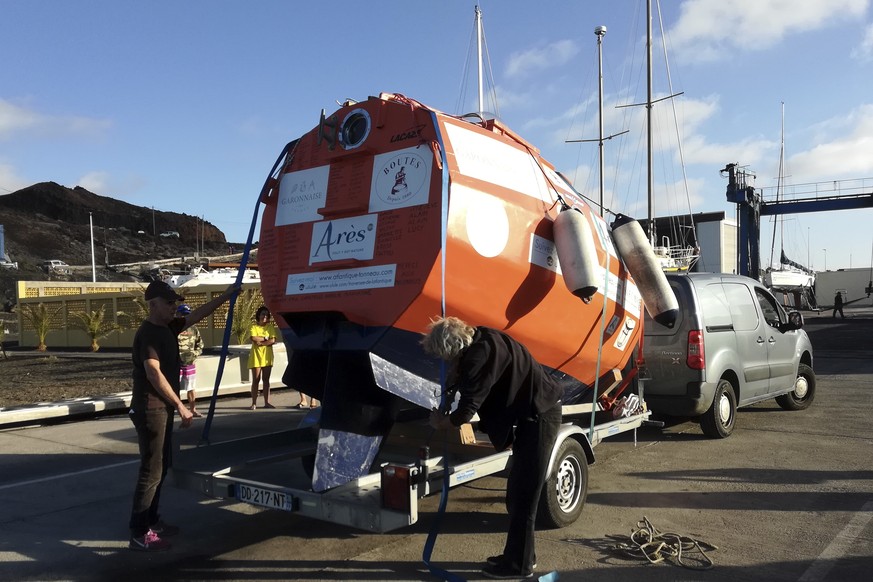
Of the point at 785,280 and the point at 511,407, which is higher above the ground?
the point at 785,280

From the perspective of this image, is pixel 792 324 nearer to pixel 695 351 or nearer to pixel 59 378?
pixel 695 351

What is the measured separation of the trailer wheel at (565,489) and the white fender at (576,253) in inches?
48.6

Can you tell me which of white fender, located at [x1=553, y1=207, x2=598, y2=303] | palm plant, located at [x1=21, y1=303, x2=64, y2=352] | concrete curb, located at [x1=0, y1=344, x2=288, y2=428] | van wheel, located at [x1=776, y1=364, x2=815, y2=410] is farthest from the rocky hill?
white fender, located at [x1=553, y1=207, x2=598, y2=303]

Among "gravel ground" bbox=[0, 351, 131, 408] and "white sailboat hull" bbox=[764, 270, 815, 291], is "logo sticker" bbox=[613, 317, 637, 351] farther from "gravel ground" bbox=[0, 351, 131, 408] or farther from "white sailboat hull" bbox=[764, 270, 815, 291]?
"white sailboat hull" bbox=[764, 270, 815, 291]

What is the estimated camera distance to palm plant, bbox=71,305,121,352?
23250mm

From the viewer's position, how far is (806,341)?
10266 millimetres

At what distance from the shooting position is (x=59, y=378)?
15.9m

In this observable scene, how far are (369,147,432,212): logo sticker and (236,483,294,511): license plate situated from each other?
2179mm

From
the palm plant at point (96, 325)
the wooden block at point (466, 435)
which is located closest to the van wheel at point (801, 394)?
the wooden block at point (466, 435)

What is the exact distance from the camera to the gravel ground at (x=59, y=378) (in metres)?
13.1

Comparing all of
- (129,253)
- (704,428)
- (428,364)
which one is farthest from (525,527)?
(129,253)

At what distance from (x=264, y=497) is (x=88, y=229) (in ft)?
458

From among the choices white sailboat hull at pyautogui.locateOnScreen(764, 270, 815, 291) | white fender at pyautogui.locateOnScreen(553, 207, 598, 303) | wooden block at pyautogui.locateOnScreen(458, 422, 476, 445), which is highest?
white sailboat hull at pyautogui.locateOnScreen(764, 270, 815, 291)

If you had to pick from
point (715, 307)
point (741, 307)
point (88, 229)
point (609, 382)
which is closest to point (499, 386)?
point (609, 382)
